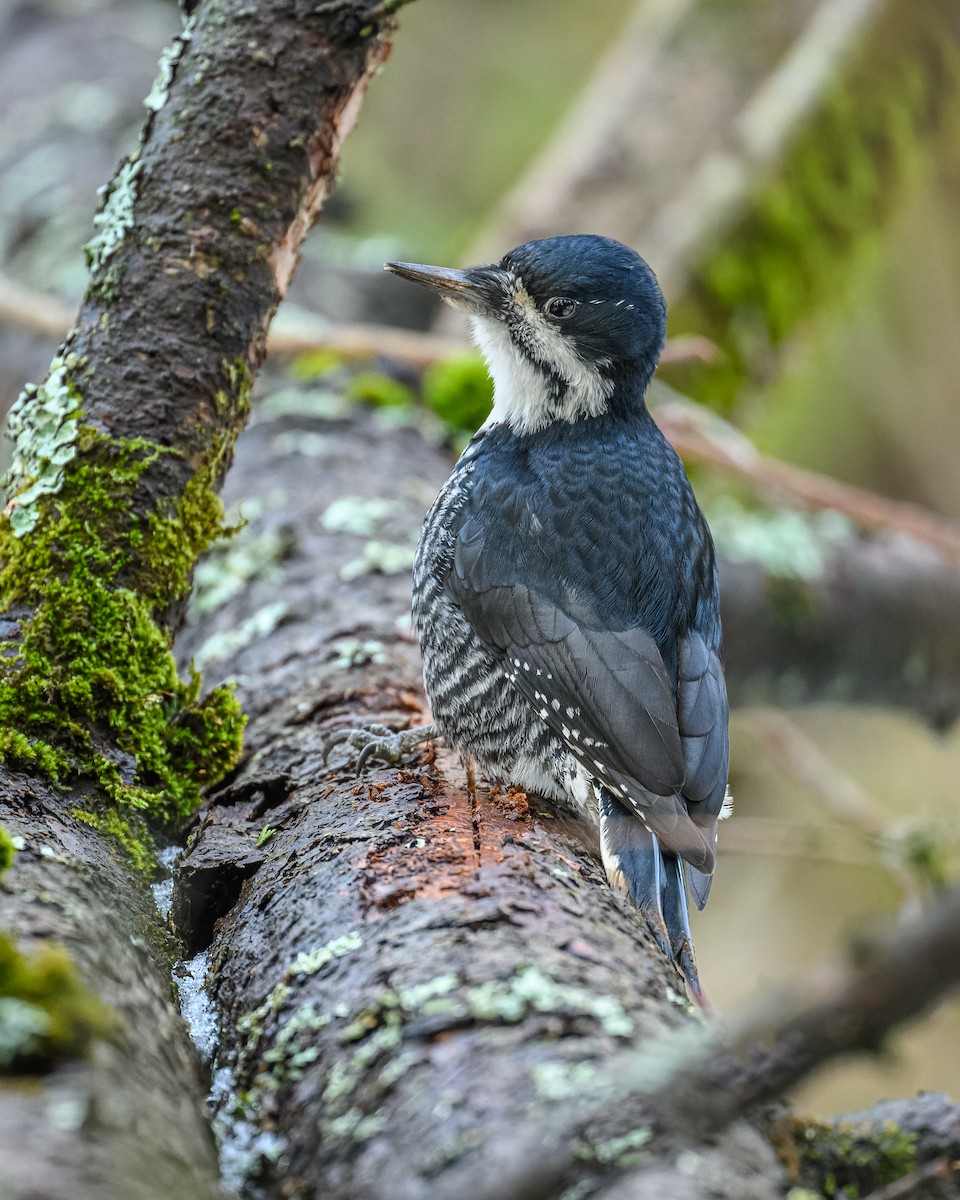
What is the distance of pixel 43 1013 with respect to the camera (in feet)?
3.63

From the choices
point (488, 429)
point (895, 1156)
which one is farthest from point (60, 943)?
point (488, 429)

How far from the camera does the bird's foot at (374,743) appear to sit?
6.82 feet

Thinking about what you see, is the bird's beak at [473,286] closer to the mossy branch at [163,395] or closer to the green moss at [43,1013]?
the mossy branch at [163,395]

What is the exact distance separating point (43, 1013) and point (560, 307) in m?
1.93

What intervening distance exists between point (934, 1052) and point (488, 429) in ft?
16.1

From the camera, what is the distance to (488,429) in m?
2.80

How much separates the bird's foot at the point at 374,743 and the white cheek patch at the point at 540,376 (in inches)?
32.0

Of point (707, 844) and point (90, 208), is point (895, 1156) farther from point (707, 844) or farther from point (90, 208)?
point (90, 208)

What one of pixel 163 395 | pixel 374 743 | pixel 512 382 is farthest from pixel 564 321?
pixel 374 743

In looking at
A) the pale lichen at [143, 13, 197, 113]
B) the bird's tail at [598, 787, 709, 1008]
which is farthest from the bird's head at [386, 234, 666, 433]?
the bird's tail at [598, 787, 709, 1008]

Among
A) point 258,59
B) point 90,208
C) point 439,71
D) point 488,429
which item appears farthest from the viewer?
point 439,71

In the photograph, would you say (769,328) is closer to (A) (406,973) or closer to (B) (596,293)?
(B) (596,293)

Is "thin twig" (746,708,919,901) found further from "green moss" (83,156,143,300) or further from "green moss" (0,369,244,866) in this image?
"green moss" (83,156,143,300)

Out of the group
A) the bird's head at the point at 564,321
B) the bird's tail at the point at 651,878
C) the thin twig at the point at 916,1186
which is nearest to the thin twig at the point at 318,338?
the bird's head at the point at 564,321
